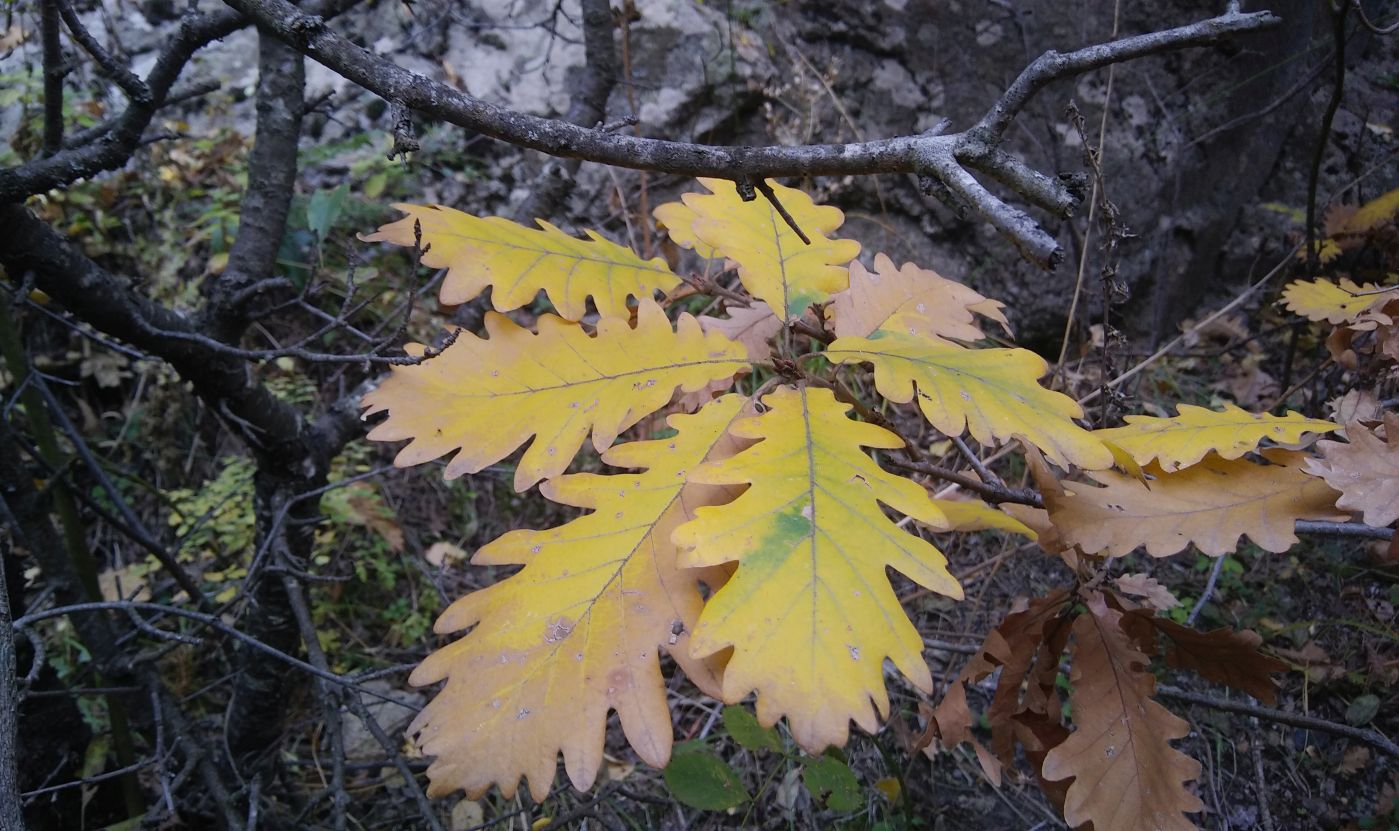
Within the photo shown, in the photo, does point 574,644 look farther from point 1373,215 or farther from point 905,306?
point 1373,215

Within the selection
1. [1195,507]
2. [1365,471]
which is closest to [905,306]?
[1195,507]

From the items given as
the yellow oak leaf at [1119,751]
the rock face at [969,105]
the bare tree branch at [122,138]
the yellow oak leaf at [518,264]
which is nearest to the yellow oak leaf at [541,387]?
the yellow oak leaf at [518,264]

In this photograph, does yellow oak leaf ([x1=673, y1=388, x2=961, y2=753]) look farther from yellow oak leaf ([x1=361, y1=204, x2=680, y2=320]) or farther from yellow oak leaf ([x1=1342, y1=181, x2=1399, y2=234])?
yellow oak leaf ([x1=1342, y1=181, x2=1399, y2=234])

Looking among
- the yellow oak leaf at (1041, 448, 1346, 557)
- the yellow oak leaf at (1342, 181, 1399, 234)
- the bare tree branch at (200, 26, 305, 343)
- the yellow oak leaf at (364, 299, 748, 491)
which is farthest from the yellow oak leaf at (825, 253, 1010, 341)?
the yellow oak leaf at (1342, 181, 1399, 234)

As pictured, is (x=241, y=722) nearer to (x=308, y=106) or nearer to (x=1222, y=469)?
(x=308, y=106)

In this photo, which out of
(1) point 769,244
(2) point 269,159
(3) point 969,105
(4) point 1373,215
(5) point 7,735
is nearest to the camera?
(5) point 7,735
